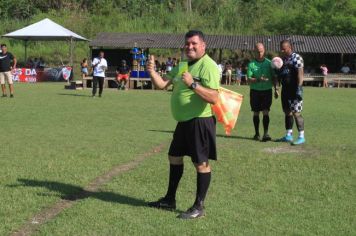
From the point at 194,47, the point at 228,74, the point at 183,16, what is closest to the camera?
the point at 194,47

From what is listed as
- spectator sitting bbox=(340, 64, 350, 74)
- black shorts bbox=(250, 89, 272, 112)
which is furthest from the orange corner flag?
spectator sitting bbox=(340, 64, 350, 74)

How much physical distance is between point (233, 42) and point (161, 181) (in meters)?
30.9

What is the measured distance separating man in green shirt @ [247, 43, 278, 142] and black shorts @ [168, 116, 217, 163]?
5.07m

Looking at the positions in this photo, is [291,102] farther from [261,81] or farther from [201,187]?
[201,187]

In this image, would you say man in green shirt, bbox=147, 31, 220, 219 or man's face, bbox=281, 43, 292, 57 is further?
man's face, bbox=281, 43, 292, 57

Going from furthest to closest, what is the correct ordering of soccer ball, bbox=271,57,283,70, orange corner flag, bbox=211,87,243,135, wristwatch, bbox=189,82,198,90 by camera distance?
soccer ball, bbox=271,57,283,70
orange corner flag, bbox=211,87,243,135
wristwatch, bbox=189,82,198,90

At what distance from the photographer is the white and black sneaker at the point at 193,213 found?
545 cm

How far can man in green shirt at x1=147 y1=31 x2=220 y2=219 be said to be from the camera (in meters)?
5.42

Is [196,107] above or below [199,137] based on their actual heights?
above

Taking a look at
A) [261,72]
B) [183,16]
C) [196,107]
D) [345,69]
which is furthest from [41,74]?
[196,107]

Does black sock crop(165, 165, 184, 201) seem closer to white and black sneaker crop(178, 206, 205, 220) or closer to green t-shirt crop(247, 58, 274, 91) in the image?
white and black sneaker crop(178, 206, 205, 220)

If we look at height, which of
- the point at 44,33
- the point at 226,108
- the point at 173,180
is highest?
the point at 44,33

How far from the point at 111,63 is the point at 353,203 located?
31.3m

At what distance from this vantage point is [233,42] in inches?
1459
